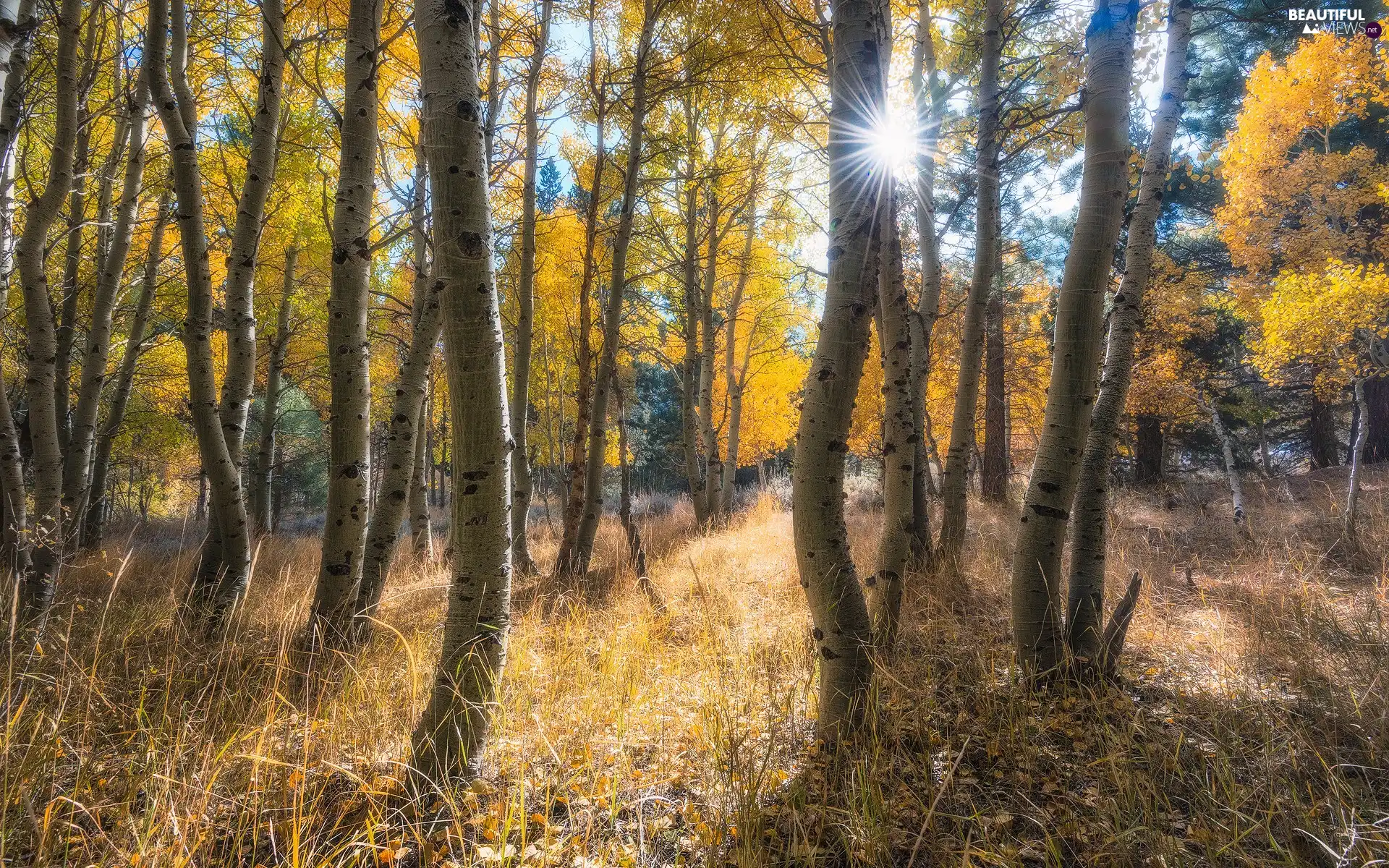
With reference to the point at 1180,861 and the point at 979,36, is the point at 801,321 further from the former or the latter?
the point at 1180,861

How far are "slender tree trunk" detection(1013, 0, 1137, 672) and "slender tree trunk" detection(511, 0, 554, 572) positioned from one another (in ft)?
14.8

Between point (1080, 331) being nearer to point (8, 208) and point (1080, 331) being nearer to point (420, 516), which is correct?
point (8, 208)

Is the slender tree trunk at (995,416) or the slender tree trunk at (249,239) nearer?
the slender tree trunk at (249,239)

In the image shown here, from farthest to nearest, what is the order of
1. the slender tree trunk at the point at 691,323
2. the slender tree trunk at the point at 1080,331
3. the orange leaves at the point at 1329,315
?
the slender tree trunk at the point at 691,323 → the orange leaves at the point at 1329,315 → the slender tree trunk at the point at 1080,331

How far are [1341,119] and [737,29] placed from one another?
14.6 meters

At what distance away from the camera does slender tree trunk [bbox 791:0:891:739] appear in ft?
6.45

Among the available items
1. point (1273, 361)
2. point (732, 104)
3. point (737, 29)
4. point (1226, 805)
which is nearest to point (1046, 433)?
point (1226, 805)

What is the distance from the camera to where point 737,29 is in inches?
187

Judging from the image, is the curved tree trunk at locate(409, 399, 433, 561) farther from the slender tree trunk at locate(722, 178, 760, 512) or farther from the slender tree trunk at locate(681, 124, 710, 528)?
the slender tree trunk at locate(722, 178, 760, 512)

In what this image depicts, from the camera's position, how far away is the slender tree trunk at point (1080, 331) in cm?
254

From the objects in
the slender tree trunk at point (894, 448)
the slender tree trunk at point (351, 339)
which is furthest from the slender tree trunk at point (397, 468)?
the slender tree trunk at point (894, 448)

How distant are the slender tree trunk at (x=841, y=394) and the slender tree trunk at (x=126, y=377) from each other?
20.3ft

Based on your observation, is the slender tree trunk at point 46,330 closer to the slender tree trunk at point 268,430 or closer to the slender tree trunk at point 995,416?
the slender tree trunk at point 268,430

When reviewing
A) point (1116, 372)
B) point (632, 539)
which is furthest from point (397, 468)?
point (1116, 372)
